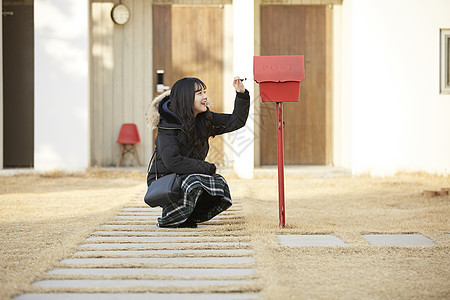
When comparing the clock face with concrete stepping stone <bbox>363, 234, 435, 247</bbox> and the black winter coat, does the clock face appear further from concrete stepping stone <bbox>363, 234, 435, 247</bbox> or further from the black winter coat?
concrete stepping stone <bbox>363, 234, 435, 247</bbox>

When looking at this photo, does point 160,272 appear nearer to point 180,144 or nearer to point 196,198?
point 196,198

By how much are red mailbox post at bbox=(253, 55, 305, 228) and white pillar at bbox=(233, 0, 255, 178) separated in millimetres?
3387

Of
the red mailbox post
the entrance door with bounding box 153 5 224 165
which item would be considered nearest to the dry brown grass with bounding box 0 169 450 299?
the red mailbox post

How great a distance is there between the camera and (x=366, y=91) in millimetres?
7137

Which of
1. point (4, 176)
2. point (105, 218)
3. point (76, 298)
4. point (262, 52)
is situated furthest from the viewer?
point (262, 52)

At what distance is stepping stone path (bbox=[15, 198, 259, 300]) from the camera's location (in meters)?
2.16

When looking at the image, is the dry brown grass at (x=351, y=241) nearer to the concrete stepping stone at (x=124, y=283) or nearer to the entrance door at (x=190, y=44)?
the concrete stepping stone at (x=124, y=283)

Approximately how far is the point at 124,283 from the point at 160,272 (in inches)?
8.4

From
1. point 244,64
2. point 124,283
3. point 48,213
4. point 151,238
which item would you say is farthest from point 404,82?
point 124,283

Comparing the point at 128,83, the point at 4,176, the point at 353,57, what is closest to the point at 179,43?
the point at 128,83

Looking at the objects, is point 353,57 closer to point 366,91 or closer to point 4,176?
point 366,91

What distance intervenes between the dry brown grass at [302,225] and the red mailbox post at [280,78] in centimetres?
58

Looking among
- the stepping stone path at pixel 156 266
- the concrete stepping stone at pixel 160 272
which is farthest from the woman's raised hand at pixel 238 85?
the concrete stepping stone at pixel 160 272

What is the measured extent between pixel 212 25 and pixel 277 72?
14.6 ft
